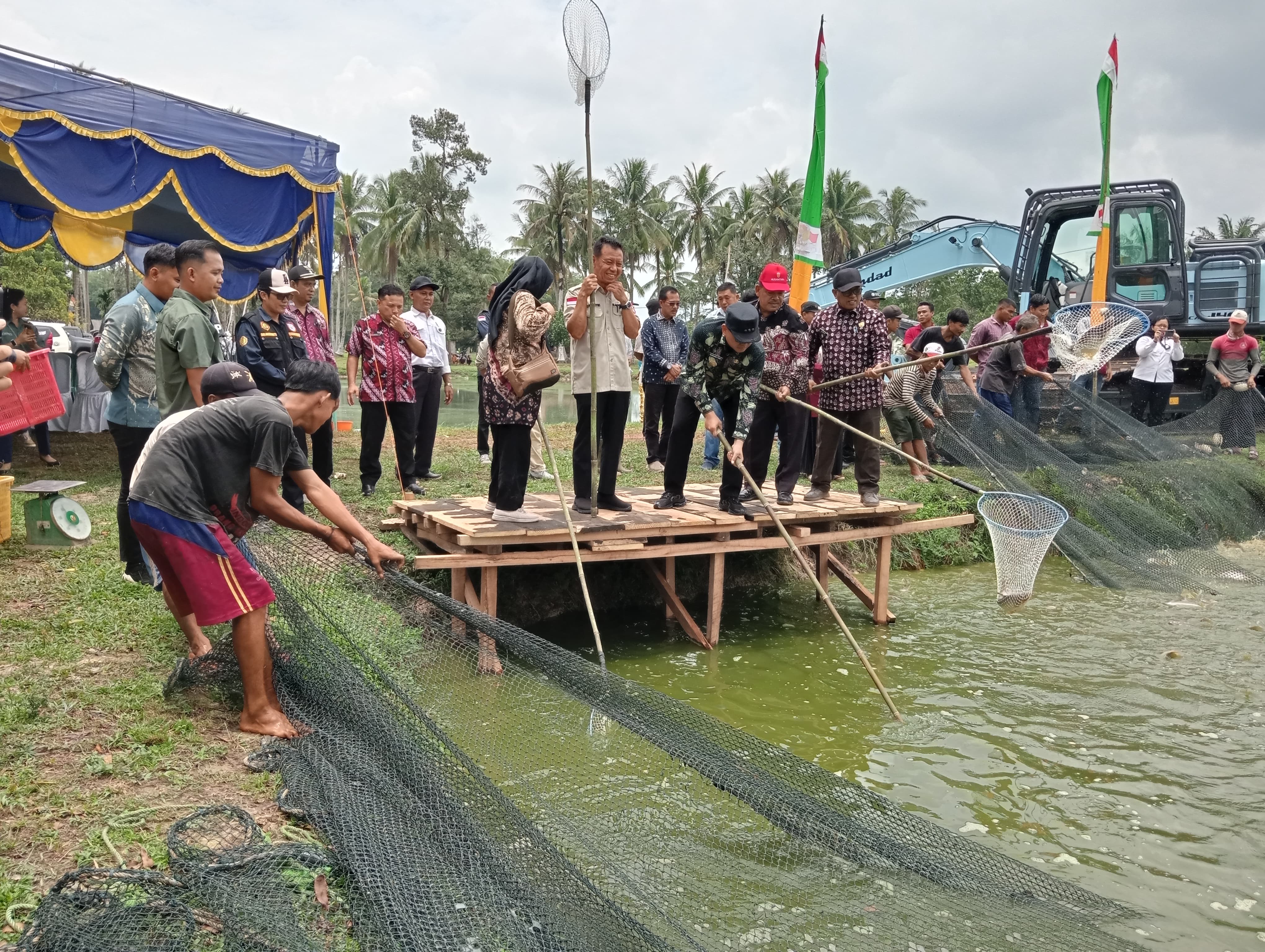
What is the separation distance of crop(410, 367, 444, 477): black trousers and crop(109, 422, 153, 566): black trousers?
2893 millimetres

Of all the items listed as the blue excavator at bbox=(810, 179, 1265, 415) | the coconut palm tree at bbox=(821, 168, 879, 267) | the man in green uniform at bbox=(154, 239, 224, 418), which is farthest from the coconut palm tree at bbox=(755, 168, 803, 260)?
the man in green uniform at bbox=(154, 239, 224, 418)

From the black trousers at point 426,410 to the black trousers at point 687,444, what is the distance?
252 cm

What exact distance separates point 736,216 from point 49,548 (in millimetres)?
42163

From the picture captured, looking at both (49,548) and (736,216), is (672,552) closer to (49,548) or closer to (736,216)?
(49,548)

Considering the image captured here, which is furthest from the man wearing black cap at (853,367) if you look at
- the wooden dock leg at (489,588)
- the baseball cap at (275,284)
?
the baseball cap at (275,284)

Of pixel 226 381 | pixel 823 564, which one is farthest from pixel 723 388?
pixel 226 381

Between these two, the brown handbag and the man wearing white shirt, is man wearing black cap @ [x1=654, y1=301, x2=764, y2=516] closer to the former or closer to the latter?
the brown handbag

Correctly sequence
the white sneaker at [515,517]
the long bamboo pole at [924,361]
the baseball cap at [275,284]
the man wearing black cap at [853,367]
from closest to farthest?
the white sneaker at [515,517] → the long bamboo pole at [924,361] → the baseball cap at [275,284] → the man wearing black cap at [853,367]

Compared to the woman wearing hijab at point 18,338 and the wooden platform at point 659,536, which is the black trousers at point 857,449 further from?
the woman wearing hijab at point 18,338

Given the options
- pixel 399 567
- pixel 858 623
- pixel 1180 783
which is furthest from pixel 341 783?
pixel 858 623

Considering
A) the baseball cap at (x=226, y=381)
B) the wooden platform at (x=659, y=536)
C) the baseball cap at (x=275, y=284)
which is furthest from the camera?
the baseball cap at (x=275, y=284)

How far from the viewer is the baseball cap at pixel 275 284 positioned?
6.29m

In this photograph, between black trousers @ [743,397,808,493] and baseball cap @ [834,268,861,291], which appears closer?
black trousers @ [743,397,808,493]

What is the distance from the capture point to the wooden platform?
552 cm
